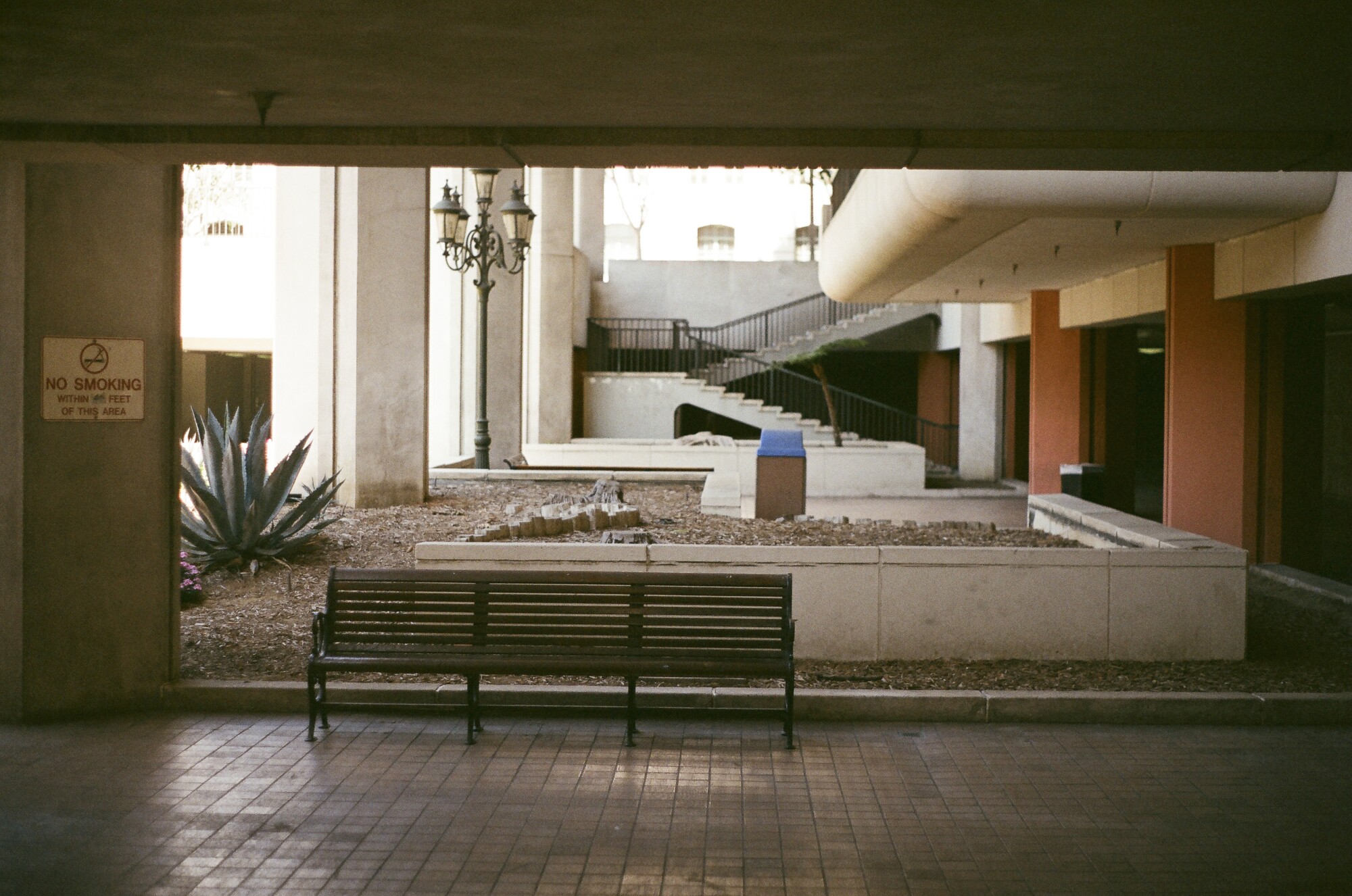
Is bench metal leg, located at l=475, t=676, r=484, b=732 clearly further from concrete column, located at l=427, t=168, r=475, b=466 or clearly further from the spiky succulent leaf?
concrete column, located at l=427, t=168, r=475, b=466

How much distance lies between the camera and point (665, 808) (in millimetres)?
4992

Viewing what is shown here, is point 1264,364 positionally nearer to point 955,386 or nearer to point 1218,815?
point 1218,815

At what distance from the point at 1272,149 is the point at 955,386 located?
2458 centimetres

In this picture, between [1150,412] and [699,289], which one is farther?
[699,289]

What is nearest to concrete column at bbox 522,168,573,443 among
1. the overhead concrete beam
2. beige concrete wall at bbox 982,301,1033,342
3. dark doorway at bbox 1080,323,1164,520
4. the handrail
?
the handrail

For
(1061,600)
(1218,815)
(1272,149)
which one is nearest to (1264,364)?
(1061,600)

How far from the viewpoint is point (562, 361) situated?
2528cm

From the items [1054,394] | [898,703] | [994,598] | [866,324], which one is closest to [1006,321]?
[1054,394]

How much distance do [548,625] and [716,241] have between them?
44.4 metres

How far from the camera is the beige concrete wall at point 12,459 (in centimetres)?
614

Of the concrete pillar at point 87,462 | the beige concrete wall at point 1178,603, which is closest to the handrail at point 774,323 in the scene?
the beige concrete wall at point 1178,603

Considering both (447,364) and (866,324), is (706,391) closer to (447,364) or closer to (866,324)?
(866,324)

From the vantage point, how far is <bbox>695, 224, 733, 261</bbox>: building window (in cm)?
4925

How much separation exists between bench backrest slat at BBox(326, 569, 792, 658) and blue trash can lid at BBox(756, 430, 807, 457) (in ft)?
21.7
